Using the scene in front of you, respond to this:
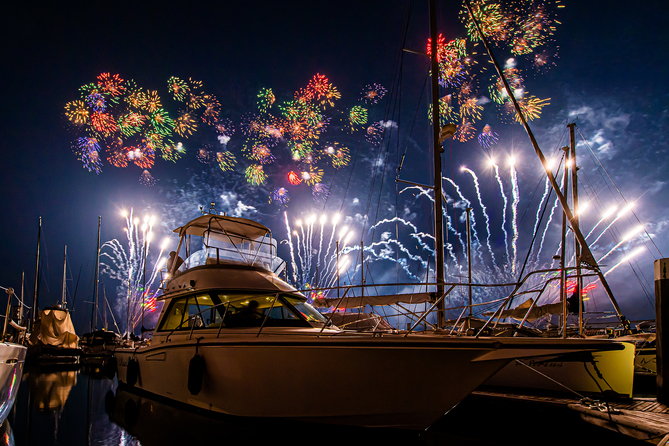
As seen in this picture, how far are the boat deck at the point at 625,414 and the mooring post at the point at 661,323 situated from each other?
0.99 feet

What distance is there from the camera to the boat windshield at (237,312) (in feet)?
22.4

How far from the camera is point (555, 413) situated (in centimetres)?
734

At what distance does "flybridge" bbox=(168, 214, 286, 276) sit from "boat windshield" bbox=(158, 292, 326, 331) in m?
1.14

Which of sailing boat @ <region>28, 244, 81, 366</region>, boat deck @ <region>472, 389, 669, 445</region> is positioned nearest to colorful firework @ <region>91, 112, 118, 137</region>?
sailing boat @ <region>28, 244, 81, 366</region>

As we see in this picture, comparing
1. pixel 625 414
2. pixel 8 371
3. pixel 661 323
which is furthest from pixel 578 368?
pixel 8 371

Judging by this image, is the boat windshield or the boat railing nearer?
the boat windshield

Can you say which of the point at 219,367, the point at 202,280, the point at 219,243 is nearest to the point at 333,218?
the point at 219,243

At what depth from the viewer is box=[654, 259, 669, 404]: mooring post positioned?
7.45 meters

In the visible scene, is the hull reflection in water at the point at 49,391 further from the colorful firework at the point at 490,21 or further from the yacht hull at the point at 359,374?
the colorful firework at the point at 490,21

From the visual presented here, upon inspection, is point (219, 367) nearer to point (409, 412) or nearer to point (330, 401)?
point (330, 401)

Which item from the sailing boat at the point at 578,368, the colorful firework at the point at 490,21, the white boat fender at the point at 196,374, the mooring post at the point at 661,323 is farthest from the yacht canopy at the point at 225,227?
the colorful firework at the point at 490,21

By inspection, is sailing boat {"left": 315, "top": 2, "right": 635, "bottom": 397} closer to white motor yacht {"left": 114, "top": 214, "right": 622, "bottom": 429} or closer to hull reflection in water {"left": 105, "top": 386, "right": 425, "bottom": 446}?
white motor yacht {"left": 114, "top": 214, "right": 622, "bottom": 429}

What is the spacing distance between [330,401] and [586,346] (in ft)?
10.7

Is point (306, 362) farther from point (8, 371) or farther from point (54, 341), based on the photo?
point (54, 341)
